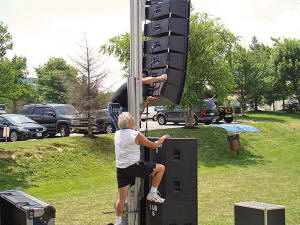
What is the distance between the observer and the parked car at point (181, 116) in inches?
981

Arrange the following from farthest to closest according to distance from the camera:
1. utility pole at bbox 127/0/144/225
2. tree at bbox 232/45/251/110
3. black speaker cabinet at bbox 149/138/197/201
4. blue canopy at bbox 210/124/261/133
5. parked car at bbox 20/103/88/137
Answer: tree at bbox 232/45/251/110 → blue canopy at bbox 210/124/261/133 → parked car at bbox 20/103/88/137 → utility pole at bbox 127/0/144/225 → black speaker cabinet at bbox 149/138/197/201

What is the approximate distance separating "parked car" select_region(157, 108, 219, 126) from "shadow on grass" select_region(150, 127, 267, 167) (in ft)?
13.9

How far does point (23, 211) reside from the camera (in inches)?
145

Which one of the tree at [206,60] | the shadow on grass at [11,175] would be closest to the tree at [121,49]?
the tree at [206,60]

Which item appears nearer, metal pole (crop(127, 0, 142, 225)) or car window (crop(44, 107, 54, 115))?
metal pole (crop(127, 0, 142, 225))

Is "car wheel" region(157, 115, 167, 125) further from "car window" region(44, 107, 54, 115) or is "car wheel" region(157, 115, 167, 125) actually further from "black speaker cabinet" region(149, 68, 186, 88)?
"black speaker cabinet" region(149, 68, 186, 88)

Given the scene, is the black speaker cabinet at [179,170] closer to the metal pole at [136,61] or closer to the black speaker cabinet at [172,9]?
the metal pole at [136,61]

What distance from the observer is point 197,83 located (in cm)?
1973

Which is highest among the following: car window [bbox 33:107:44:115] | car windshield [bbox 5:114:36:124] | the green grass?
car window [bbox 33:107:44:115]

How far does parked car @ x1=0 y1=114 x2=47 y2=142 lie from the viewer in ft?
56.5

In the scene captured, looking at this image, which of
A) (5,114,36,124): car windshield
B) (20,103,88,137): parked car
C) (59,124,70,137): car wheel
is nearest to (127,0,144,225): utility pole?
(20,103,88,137): parked car

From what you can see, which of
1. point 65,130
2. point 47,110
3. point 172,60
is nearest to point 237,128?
point 65,130

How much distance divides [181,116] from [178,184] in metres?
20.4

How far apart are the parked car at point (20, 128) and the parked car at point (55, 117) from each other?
1.35m
